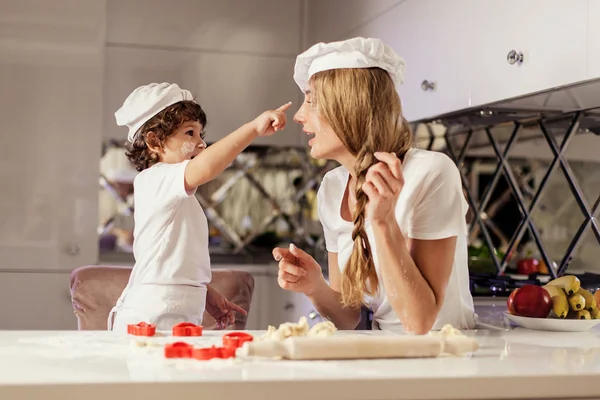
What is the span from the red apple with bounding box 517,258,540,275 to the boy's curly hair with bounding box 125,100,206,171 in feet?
4.98

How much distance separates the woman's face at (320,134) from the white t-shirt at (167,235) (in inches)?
14.9

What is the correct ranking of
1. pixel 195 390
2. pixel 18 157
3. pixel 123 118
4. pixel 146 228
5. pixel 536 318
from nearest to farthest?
pixel 195 390
pixel 536 318
pixel 146 228
pixel 123 118
pixel 18 157

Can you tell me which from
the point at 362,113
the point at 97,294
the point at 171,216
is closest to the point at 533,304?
the point at 362,113

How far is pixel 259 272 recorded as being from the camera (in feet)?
12.4

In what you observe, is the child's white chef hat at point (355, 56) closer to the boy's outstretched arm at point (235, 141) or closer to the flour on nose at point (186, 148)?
the boy's outstretched arm at point (235, 141)

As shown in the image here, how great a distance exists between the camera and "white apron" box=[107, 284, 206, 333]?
6.29 ft

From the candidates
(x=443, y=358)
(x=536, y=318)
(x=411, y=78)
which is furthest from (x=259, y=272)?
(x=443, y=358)

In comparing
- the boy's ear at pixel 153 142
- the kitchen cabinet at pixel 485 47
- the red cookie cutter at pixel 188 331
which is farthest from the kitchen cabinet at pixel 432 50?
the red cookie cutter at pixel 188 331

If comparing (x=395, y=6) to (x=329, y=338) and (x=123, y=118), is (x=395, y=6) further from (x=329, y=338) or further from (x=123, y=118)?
(x=329, y=338)

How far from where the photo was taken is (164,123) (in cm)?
212

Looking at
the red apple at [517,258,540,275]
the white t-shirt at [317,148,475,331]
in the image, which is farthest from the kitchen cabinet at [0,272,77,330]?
the white t-shirt at [317,148,475,331]

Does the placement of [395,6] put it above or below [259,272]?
above

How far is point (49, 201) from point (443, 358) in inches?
106

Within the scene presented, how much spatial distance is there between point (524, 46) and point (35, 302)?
90.5 inches
